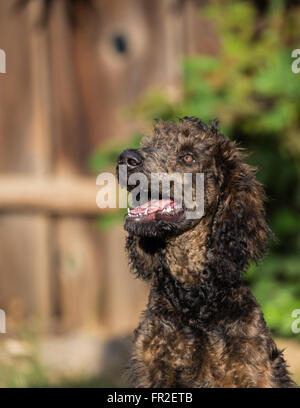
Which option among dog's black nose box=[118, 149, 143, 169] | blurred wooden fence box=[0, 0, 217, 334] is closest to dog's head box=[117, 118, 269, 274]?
dog's black nose box=[118, 149, 143, 169]

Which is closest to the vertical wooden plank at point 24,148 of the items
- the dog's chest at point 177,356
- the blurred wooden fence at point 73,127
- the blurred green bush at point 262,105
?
the blurred wooden fence at point 73,127

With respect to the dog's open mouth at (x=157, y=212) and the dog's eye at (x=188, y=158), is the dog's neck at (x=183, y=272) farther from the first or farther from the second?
the dog's eye at (x=188, y=158)

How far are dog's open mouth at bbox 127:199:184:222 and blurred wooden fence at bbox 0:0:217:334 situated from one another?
3945 millimetres

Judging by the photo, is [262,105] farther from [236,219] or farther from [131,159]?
[131,159]

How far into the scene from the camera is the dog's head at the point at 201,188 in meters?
3.38

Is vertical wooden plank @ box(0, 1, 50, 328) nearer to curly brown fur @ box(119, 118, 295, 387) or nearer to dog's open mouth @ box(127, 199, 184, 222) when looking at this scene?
curly brown fur @ box(119, 118, 295, 387)

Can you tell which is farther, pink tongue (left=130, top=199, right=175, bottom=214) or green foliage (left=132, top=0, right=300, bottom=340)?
green foliage (left=132, top=0, right=300, bottom=340)

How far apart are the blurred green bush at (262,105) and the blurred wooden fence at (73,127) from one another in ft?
1.26

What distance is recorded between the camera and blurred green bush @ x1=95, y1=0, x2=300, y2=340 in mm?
6707

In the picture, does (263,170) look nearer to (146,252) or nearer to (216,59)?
(216,59)

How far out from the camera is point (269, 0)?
7.41 metres

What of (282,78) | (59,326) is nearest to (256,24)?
(282,78)
